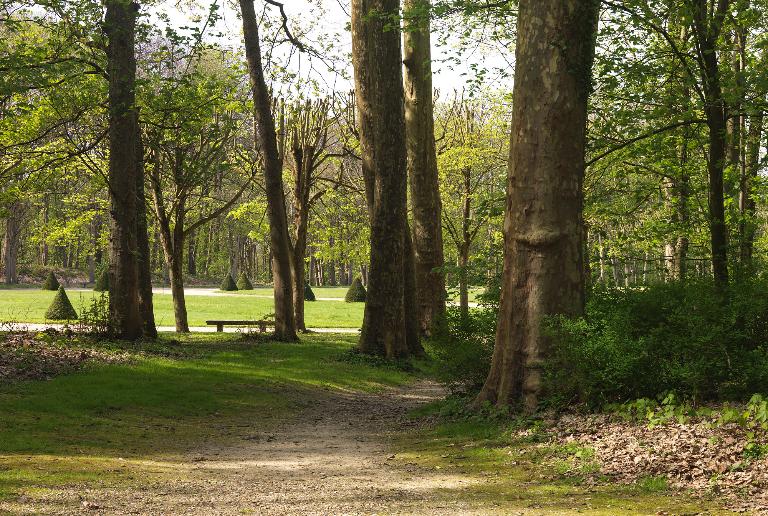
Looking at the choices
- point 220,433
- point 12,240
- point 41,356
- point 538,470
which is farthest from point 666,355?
point 12,240

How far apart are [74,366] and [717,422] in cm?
981

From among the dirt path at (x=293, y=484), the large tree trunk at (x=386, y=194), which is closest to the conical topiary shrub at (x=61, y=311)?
the large tree trunk at (x=386, y=194)

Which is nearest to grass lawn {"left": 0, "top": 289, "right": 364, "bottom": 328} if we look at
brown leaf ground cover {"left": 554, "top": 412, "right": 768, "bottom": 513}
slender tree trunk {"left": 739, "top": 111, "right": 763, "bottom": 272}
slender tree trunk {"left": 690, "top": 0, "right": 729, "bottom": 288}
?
slender tree trunk {"left": 739, "top": 111, "right": 763, "bottom": 272}

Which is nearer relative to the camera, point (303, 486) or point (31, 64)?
point (303, 486)

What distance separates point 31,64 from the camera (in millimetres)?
12273

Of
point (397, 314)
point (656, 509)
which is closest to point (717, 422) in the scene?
point (656, 509)

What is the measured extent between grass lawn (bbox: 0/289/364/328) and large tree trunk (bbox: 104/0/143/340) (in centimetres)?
1209

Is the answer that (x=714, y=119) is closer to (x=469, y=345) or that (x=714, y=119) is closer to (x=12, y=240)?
(x=469, y=345)

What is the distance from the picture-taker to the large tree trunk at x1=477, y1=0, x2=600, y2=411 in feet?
28.0

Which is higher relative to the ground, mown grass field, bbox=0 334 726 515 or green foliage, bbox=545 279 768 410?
green foliage, bbox=545 279 768 410

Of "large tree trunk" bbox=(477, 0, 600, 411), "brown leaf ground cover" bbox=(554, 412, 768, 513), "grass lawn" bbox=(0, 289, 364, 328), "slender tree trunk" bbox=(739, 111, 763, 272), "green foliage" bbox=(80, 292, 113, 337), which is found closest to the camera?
"brown leaf ground cover" bbox=(554, 412, 768, 513)

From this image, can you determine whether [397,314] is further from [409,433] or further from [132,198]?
[409,433]

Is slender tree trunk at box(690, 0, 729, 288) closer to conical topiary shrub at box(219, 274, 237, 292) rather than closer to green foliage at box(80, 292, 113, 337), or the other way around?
green foliage at box(80, 292, 113, 337)

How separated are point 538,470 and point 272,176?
566 inches
